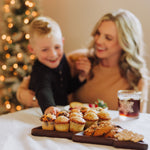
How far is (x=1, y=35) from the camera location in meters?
3.15

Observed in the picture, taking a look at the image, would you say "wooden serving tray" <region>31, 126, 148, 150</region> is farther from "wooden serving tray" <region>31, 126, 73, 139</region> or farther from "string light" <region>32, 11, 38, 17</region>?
"string light" <region>32, 11, 38, 17</region>

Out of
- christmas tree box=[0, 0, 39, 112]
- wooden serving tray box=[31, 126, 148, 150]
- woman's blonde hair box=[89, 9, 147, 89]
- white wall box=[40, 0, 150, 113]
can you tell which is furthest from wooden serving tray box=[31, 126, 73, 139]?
christmas tree box=[0, 0, 39, 112]

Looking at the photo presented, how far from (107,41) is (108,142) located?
120 cm

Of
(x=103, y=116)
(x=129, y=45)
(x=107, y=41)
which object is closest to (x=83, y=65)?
(x=107, y=41)

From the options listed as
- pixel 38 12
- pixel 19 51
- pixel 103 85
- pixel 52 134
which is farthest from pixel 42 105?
pixel 38 12

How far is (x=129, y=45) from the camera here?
1937 millimetres

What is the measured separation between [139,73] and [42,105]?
3.12 ft

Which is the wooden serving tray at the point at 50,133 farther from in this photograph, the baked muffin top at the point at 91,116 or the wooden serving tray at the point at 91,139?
the baked muffin top at the point at 91,116

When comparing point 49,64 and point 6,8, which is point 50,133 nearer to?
point 49,64

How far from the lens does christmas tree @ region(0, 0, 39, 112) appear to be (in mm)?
2982

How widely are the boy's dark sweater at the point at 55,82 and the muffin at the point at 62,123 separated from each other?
1.60ft

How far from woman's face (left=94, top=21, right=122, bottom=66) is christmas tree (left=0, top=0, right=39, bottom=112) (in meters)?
1.31

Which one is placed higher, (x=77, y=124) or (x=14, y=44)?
(x=14, y=44)

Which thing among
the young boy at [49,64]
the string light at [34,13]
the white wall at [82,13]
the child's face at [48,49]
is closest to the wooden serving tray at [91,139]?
the young boy at [49,64]
